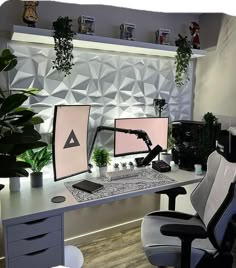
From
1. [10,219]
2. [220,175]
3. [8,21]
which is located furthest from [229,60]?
[10,219]

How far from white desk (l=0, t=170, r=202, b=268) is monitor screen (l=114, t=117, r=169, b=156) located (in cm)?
69

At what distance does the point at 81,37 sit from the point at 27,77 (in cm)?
53

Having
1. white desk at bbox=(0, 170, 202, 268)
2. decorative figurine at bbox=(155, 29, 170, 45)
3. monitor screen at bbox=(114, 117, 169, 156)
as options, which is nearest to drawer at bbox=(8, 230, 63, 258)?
white desk at bbox=(0, 170, 202, 268)

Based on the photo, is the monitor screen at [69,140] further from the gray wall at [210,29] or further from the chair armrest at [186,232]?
the gray wall at [210,29]

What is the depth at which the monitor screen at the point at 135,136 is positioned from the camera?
2.29 meters

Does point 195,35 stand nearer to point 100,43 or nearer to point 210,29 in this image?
point 210,29

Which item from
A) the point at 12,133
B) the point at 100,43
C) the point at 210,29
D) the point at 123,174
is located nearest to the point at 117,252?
the point at 123,174

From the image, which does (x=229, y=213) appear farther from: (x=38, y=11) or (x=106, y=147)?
(x=38, y=11)

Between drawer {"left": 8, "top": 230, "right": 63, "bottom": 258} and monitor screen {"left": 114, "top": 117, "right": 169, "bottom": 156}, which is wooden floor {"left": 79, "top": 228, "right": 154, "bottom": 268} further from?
monitor screen {"left": 114, "top": 117, "right": 169, "bottom": 156}

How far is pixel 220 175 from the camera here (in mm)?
1677

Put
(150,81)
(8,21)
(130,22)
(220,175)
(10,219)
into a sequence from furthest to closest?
1. (150,81)
2. (130,22)
3. (8,21)
4. (220,175)
5. (10,219)

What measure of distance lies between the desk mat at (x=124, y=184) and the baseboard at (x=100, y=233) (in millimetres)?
714

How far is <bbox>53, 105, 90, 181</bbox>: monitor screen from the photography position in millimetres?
1772

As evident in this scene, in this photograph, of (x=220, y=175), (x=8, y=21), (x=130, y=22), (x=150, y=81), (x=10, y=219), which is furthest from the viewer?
(x=150, y=81)
